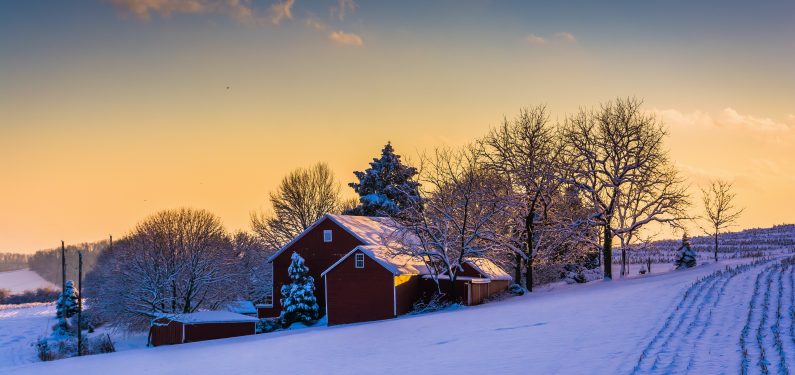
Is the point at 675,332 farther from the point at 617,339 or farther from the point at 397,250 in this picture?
the point at 397,250

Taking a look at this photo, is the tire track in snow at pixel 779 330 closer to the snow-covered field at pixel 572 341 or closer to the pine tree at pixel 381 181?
the snow-covered field at pixel 572 341

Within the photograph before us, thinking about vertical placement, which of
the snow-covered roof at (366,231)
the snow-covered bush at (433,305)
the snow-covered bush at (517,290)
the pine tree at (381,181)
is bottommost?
the snow-covered bush at (433,305)

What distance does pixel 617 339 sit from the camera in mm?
17906

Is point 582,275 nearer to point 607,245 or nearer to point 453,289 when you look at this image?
point 607,245

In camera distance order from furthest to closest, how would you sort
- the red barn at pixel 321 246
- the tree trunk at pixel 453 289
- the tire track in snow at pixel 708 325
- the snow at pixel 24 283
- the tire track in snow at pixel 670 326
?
the snow at pixel 24 283
the red barn at pixel 321 246
the tree trunk at pixel 453 289
the tire track in snow at pixel 670 326
the tire track in snow at pixel 708 325

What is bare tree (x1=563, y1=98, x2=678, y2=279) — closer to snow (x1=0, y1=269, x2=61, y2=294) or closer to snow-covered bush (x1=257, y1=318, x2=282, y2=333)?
snow-covered bush (x1=257, y1=318, x2=282, y2=333)

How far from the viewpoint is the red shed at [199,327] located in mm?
40562

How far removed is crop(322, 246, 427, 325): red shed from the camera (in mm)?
39312

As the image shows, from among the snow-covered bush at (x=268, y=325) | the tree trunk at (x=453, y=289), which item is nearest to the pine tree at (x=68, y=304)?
the snow-covered bush at (x=268, y=325)

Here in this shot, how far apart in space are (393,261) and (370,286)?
7.08 ft

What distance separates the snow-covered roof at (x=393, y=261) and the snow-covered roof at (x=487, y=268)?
3.26 meters

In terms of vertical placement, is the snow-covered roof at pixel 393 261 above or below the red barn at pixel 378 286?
above

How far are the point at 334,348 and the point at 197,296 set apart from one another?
106 ft

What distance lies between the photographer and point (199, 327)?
40656 millimetres
